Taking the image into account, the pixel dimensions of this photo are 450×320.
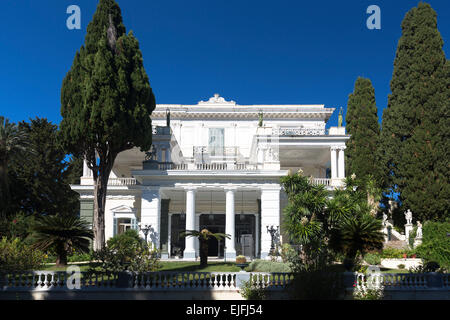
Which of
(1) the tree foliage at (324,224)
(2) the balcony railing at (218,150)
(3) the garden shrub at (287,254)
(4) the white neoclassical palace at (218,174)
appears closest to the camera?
(1) the tree foliage at (324,224)

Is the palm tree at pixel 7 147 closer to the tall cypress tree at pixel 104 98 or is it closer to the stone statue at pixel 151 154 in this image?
the tall cypress tree at pixel 104 98

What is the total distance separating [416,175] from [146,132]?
19.1m

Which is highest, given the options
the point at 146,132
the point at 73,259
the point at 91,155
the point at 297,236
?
the point at 146,132

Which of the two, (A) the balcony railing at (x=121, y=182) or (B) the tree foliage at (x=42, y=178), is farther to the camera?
(B) the tree foliage at (x=42, y=178)

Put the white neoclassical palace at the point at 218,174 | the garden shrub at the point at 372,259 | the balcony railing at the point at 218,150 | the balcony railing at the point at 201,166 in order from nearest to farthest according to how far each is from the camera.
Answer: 1. the garden shrub at the point at 372,259
2. the white neoclassical palace at the point at 218,174
3. the balcony railing at the point at 201,166
4. the balcony railing at the point at 218,150

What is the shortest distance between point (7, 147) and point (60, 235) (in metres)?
15.1

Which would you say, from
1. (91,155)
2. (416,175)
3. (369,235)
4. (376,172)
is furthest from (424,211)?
(91,155)

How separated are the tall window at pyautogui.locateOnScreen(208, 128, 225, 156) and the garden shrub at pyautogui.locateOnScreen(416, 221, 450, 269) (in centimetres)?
1842

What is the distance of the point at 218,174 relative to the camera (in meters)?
25.9

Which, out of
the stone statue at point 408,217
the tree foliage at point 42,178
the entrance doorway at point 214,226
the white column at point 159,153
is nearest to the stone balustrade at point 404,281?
the stone statue at point 408,217

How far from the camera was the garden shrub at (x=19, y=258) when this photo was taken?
1395 centimetres

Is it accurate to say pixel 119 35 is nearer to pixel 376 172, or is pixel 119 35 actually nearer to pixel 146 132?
pixel 146 132

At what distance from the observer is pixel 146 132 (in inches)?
942

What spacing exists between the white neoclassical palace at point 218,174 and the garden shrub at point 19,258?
1024cm
